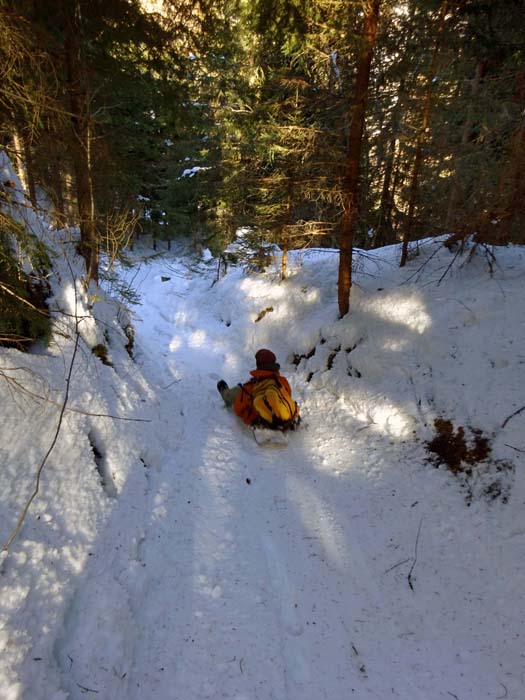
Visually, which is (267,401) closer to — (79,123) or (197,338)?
(79,123)

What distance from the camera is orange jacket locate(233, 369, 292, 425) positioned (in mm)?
6164

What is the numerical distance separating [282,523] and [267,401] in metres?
2.06

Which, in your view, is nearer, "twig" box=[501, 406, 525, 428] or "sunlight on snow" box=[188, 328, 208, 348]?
"twig" box=[501, 406, 525, 428]

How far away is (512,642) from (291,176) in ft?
35.3

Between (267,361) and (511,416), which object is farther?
(267,361)

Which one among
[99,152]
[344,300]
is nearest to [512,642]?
[344,300]

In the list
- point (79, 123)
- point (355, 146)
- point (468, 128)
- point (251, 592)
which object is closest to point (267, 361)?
point (251, 592)

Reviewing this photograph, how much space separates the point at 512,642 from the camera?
10.1ft

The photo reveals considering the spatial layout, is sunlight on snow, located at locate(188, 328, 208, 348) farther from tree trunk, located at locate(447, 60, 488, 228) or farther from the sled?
tree trunk, located at locate(447, 60, 488, 228)

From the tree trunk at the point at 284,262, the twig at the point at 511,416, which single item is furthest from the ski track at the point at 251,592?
the tree trunk at the point at 284,262

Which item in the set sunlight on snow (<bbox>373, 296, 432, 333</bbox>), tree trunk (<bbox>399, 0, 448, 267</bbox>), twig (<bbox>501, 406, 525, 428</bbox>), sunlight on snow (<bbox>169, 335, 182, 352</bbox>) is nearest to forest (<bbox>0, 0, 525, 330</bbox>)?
tree trunk (<bbox>399, 0, 448, 267</bbox>)

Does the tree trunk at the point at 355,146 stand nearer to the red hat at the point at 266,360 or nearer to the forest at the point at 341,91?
the forest at the point at 341,91

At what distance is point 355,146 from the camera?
6.97 m

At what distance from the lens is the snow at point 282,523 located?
2.73m
